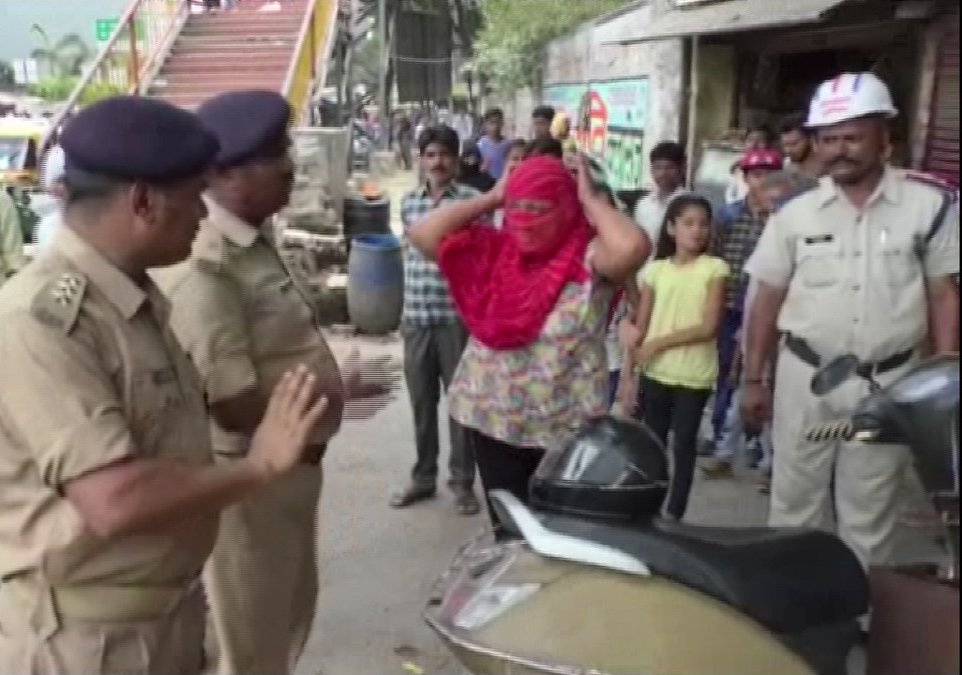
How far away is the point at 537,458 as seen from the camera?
10.6 ft

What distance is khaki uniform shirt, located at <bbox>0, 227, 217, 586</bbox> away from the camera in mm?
1595

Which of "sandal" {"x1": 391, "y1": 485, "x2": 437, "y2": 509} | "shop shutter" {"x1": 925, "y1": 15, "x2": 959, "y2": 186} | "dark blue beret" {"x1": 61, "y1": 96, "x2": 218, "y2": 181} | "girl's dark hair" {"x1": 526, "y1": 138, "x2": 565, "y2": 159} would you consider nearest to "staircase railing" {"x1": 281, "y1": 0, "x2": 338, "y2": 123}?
"girl's dark hair" {"x1": 526, "y1": 138, "x2": 565, "y2": 159}

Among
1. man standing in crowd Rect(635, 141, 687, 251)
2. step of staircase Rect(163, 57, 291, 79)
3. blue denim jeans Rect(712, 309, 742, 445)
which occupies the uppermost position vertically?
step of staircase Rect(163, 57, 291, 79)

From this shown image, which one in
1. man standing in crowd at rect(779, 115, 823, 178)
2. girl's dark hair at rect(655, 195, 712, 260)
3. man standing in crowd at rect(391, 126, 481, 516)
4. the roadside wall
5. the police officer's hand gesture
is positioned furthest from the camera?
the roadside wall

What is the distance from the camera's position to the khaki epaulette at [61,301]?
1631mm

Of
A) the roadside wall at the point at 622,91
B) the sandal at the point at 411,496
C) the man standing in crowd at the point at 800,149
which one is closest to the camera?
the sandal at the point at 411,496

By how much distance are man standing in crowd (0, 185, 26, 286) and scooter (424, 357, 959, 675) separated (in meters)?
3.53

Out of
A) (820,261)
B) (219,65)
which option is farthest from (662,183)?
(219,65)

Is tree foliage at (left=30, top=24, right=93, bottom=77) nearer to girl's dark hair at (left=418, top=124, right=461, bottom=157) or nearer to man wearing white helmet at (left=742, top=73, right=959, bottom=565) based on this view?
girl's dark hair at (left=418, top=124, right=461, bottom=157)

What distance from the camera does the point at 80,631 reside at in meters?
1.78

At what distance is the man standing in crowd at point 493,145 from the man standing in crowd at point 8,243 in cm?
606

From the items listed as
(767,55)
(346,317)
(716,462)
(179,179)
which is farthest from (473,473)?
(767,55)

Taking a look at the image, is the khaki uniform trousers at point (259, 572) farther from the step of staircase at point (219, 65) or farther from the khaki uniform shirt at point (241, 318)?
the step of staircase at point (219, 65)

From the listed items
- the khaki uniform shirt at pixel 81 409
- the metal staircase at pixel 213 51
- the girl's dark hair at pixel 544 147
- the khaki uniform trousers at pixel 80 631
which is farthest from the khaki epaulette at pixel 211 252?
Answer: the metal staircase at pixel 213 51
